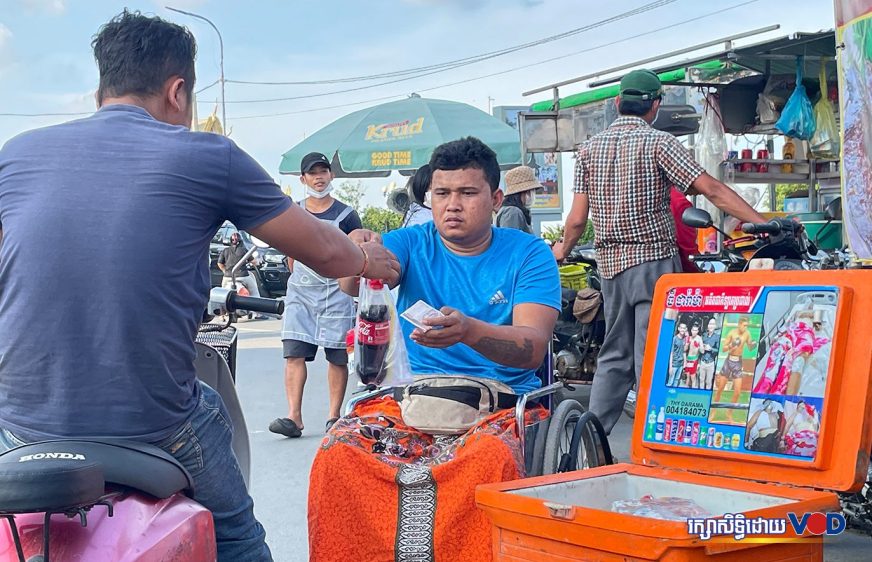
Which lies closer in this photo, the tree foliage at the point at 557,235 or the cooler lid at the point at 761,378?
the cooler lid at the point at 761,378

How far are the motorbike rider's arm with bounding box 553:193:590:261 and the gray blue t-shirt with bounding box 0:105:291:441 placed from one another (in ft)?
11.9

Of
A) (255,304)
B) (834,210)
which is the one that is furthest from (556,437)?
(834,210)

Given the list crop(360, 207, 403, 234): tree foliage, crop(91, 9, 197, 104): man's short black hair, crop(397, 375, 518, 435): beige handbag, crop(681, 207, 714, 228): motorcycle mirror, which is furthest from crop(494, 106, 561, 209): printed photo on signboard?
crop(91, 9, 197, 104): man's short black hair

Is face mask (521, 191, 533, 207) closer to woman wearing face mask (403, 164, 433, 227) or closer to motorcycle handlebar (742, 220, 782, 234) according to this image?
woman wearing face mask (403, 164, 433, 227)

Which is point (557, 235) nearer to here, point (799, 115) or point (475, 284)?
point (799, 115)

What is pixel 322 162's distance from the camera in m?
7.31

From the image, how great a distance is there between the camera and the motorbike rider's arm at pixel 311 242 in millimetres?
2430

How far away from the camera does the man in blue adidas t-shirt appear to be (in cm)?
371

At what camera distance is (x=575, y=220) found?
5777 millimetres

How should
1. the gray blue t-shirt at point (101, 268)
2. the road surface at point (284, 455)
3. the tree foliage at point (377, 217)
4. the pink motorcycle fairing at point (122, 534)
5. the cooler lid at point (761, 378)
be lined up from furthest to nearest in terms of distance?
the tree foliage at point (377, 217) → the road surface at point (284, 455) → the cooler lid at point (761, 378) → the gray blue t-shirt at point (101, 268) → the pink motorcycle fairing at point (122, 534)

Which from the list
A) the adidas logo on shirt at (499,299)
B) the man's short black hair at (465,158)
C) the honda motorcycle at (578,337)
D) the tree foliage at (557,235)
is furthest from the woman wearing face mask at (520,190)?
the tree foliage at (557,235)

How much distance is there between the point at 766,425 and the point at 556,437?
723 mm

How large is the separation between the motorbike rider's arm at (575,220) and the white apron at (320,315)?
73.9 inches

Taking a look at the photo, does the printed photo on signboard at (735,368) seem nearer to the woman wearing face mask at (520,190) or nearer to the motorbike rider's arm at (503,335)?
the motorbike rider's arm at (503,335)
